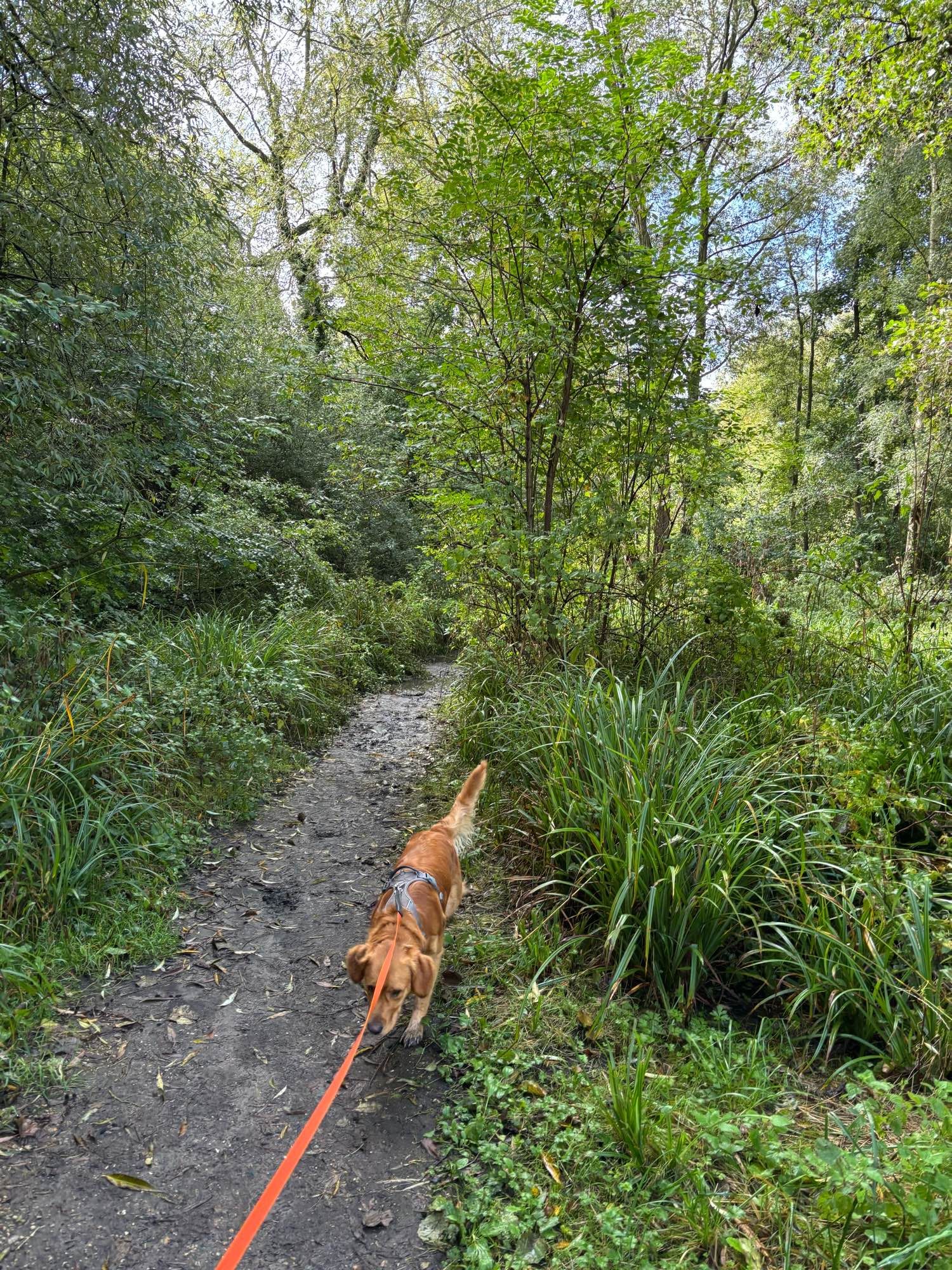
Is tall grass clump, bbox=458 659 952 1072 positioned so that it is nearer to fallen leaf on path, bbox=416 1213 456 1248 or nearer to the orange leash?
fallen leaf on path, bbox=416 1213 456 1248

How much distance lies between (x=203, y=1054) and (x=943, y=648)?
210 inches

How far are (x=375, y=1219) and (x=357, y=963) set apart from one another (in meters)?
0.77

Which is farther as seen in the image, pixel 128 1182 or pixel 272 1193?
pixel 128 1182

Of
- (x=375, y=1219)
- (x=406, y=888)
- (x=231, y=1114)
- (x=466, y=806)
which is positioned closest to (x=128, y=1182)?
(x=231, y=1114)

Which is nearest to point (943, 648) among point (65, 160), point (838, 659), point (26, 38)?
point (838, 659)

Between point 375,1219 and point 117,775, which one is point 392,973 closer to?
point 375,1219

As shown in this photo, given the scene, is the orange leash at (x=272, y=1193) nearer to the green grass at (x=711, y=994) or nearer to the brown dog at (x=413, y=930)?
the brown dog at (x=413, y=930)

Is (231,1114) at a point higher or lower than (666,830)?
lower

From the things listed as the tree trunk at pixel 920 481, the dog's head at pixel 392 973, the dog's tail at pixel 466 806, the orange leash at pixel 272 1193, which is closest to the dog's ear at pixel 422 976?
the dog's head at pixel 392 973

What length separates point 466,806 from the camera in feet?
12.8

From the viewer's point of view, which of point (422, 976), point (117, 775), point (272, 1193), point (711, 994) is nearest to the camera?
point (272, 1193)

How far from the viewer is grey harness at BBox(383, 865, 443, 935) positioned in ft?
9.29

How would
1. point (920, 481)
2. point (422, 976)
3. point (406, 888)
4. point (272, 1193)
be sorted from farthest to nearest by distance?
point (920, 481)
point (406, 888)
point (422, 976)
point (272, 1193)

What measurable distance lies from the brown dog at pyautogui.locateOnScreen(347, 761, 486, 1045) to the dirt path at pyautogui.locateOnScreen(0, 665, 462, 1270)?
37 cm
